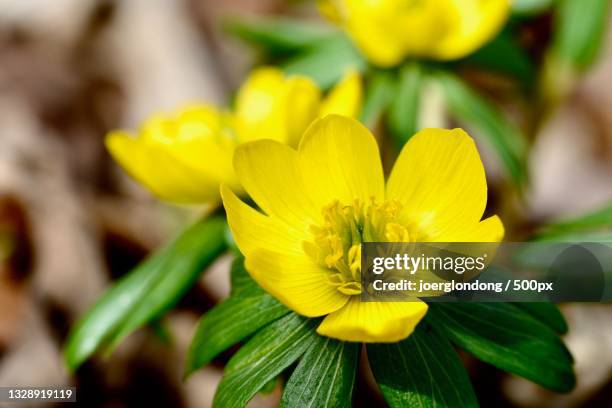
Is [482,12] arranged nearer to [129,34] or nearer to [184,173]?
[184,173]

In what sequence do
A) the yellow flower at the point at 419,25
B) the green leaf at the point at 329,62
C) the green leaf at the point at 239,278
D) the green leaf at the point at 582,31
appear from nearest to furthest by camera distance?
the green leaf at the point at 239,278 → the yellow flower at the point at 419,25 → the green leaf at the point at 329,62 → the green leaf at the point at 582,31

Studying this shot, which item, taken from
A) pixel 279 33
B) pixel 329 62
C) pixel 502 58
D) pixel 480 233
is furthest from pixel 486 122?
pixel 480 233

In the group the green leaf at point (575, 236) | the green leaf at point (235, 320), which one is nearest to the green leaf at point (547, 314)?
the green leaf at point (575, 236)

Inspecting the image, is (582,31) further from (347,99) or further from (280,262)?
(280,262)

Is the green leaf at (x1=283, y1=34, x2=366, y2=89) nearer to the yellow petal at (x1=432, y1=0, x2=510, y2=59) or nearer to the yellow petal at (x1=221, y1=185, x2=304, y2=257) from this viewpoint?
the yellow petal at (x1=432, y1=0, x2=510, y2=59)

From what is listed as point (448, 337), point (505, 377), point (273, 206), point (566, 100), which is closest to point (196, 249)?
point (273, 206)

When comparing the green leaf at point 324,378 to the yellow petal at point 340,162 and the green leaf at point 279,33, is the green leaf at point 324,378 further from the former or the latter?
the green leaf at point 279,33

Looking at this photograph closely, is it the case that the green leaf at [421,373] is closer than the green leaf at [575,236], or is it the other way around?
the green leaf at [421,373]

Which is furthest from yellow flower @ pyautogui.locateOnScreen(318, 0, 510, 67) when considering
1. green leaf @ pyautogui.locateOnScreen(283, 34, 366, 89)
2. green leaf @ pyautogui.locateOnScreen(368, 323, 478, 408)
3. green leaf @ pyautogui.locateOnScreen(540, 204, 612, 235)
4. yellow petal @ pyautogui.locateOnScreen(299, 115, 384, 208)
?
green leaf @ pyautogui.locateOnScreen(368, 323, 478, 408)
